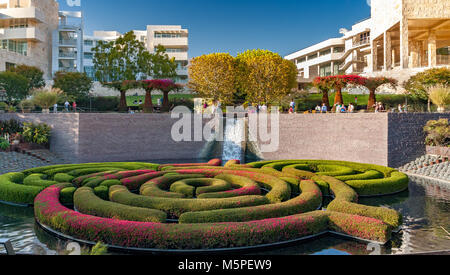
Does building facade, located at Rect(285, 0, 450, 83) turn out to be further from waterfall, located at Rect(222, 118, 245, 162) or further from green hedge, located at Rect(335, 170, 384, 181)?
green hedge, located at Rect(335, 170, 384, 181)

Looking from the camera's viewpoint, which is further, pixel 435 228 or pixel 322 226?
pixel 435 228

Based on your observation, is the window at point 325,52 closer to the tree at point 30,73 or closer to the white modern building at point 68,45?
the white modern building at point 68,45

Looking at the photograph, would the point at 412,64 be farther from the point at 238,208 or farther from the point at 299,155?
the point at 238,208

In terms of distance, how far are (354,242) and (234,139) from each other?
2138cm

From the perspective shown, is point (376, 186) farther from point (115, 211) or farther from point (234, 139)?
point (234, 139)

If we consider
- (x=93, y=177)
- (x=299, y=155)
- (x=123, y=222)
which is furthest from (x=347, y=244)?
(x=299, y=155)

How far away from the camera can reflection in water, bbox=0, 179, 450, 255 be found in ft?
29.9

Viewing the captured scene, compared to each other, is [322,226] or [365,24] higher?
[365,24]

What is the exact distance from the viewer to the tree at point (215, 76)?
4184 cm

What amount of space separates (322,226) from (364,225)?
3.81ft

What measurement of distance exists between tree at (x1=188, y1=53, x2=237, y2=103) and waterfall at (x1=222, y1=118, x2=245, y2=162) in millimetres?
10944
